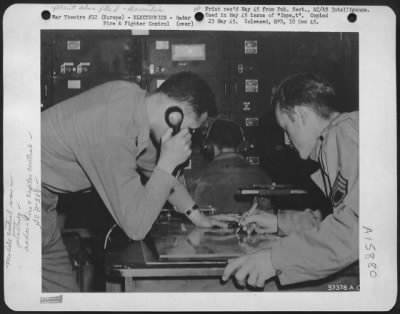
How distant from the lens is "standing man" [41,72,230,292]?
1.11m

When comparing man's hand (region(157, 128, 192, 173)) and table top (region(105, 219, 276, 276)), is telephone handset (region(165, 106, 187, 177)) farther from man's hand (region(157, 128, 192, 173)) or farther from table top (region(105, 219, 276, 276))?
table top (region(105, 219, 276, 276))

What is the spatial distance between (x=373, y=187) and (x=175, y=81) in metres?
0.49

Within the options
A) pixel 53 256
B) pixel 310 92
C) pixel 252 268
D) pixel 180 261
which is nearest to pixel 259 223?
pixel 252 268

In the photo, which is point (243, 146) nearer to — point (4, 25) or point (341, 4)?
point (341, 4)

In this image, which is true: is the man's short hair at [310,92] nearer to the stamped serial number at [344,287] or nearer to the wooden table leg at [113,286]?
the stamped serial number at [344,287]

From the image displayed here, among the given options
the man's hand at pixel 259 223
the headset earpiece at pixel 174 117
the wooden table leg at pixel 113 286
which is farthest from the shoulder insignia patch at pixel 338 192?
the wooden table leg at pixel 113 286

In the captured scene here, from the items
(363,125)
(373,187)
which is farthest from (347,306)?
(363,125)

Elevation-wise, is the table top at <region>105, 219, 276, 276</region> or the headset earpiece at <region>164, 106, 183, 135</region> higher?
the headset earpiece at <region>164, 106, 183, 135</region>

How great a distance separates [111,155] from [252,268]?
387 mm

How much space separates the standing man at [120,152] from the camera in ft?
3.63

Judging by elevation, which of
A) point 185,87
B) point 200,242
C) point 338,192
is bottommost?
point 200,242

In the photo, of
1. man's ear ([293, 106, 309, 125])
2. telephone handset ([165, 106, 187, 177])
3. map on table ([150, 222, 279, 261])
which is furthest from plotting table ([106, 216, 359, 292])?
man's ear ([293, 106, 309, 125])

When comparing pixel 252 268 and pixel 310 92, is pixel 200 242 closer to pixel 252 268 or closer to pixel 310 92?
pixel 252 268

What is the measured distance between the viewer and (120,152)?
1109 mm
